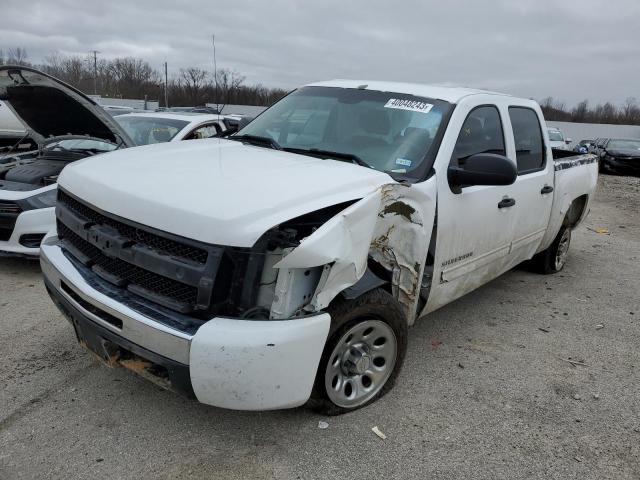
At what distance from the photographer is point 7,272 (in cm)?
517

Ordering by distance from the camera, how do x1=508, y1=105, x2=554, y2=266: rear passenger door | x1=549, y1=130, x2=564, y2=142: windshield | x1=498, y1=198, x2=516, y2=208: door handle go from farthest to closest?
1. x1=549, y1=130, x2=564, y2=142: windshield
2. x1=508, y1=105, x2=554, y2=266: rear passenger door
3. x1=498, y1=198, x2=516, y2=208: door handle

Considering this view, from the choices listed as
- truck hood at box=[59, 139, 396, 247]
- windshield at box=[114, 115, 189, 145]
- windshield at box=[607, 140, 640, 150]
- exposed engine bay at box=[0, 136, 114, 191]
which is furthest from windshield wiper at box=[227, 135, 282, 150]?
windshield at box=[607, 140, 640, 150]

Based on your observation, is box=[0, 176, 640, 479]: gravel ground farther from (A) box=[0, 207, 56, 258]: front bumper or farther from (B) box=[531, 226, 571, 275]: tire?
(B) box=[531, 226, 571, 275]: tire

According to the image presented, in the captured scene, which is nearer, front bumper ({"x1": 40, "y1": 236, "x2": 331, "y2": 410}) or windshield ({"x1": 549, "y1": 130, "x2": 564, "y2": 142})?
front bumper ({"x1": 40, "y1": 236, "x2": 331, "y2": 410})

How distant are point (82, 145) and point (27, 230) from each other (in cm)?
168

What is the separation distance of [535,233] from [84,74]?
2513 inches

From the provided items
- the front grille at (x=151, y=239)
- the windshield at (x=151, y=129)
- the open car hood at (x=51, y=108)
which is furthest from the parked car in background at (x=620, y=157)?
the front grille at (x=151, y=239)

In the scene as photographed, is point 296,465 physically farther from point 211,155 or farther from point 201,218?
point 211,155

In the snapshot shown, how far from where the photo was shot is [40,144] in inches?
232

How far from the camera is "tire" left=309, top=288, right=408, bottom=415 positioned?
2.71 metres

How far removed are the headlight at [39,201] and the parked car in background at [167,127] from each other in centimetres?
188

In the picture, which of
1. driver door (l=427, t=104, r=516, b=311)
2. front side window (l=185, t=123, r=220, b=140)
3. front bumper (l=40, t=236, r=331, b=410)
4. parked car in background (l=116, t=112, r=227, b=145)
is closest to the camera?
front bumper (l=40, t=236, r=331, b=410)

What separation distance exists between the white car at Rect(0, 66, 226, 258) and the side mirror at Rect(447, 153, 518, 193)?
3.59 metres

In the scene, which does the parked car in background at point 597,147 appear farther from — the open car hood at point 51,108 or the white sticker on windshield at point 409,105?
the open car hood at point 51,108
